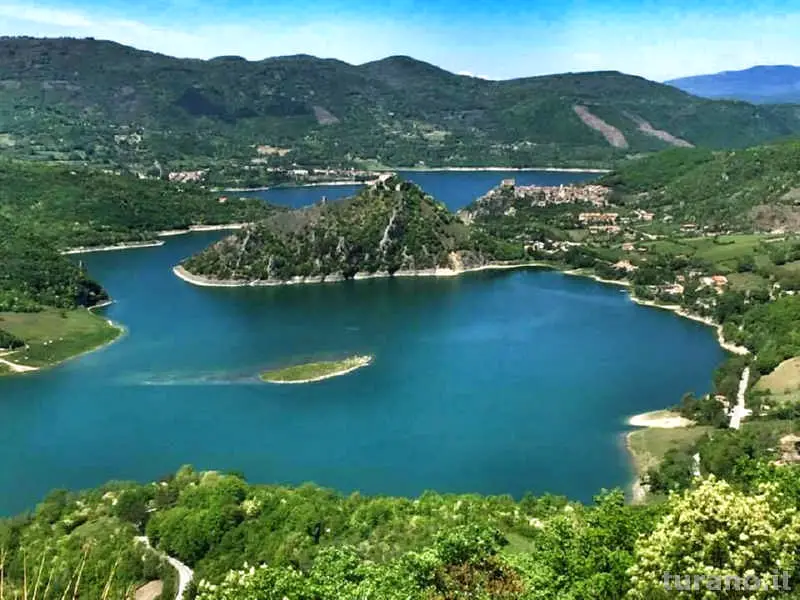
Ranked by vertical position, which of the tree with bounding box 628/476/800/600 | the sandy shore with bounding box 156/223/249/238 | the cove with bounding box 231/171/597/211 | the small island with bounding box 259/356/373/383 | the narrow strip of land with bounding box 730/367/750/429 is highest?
the tree with bounding box 628/476/800/600

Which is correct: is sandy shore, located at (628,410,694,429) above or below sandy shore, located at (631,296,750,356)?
above

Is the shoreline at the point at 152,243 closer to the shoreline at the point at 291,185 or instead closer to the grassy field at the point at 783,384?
the shoreline at the point at 291,185

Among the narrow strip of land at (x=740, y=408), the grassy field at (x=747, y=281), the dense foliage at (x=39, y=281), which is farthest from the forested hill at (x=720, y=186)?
the dense foliage at (x=39, y=281)

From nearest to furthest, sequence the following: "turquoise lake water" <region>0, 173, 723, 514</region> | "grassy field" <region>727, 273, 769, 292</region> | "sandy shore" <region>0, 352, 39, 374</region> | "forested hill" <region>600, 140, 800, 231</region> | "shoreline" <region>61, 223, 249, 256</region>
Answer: "turquoise lake water" <region>0, 173, 723, 514</region>
"sandy shore" <region>0, 352, 39, 374</region>
"grassy field" <region>727, 273, 769, 292</region>
"shoreline" <region>61, 223, 249, 256</region>
"forested hill" <region>600, 140, 800, 231</region>

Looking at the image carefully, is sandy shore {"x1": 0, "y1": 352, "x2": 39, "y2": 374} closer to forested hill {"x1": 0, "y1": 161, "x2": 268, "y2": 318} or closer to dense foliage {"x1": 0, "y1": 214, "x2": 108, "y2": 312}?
dense foliage {"x1": 0, "y1": 214, "x2": 108, "y2": 312}

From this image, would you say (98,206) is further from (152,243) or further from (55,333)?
(55,333)

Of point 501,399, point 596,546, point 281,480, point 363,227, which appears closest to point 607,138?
point 363,227

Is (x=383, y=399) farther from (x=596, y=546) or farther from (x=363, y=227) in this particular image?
(x=363, y=227)

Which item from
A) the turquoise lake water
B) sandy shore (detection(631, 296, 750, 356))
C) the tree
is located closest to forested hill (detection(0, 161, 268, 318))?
the turquoise lake water
